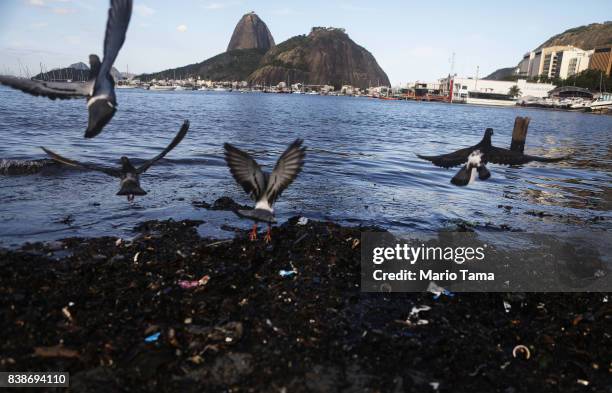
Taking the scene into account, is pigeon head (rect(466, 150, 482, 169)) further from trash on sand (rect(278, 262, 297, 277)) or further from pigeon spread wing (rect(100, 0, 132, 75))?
pigeon spread wing (rect(100, 0, 132, 75))

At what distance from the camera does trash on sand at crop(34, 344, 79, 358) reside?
4617mm

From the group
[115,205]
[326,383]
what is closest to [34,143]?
[115,205]

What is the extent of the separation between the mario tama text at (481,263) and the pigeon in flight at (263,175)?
92.0 inches

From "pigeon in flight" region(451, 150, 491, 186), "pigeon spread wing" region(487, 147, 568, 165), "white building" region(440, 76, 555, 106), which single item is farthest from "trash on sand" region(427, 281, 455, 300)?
"white building" region(440, 76, 555, 106)

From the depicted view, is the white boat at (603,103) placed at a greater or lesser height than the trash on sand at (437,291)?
greater

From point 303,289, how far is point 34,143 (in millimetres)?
20432

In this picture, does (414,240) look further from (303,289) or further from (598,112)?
(598,112)

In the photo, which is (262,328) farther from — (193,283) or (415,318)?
(415,318)

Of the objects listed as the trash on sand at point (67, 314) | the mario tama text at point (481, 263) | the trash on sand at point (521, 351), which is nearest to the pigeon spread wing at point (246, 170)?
the mario tama text at point (481, 263)

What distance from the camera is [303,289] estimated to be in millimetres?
6707

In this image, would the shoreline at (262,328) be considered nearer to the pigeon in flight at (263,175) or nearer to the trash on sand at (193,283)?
the trash on sand at (193,283)

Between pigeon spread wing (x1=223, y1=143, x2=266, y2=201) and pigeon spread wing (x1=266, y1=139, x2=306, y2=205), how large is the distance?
7.8 inches

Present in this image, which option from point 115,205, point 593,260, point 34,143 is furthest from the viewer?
point 34,143

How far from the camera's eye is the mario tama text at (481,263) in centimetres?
748
